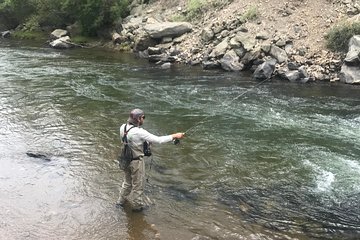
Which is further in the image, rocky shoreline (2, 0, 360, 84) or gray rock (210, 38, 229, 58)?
gray rock (210, 38, 229, 58)

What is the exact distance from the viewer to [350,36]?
20.7 m

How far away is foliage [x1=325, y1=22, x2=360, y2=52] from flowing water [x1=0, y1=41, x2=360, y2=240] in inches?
129

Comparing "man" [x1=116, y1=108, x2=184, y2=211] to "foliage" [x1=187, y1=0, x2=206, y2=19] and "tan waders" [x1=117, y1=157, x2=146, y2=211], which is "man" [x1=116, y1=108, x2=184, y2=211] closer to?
"tan waders" [x1=117, y1=157, x2=146, y2=211]

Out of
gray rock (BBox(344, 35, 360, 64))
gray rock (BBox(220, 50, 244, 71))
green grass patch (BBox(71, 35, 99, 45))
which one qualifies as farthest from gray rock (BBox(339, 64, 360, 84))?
green grass patch (BBox(71, 35, 99, 45))

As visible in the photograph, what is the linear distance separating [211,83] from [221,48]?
4363 millimetres

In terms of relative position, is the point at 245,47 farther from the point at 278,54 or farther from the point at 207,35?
the point at 207,35

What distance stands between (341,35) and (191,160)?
43.4 feet

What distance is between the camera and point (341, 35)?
21.1 metres

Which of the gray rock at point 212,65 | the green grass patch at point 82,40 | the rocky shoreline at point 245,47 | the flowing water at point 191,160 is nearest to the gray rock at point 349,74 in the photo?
the rocky shoreline at point 245,47

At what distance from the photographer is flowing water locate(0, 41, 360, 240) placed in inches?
325

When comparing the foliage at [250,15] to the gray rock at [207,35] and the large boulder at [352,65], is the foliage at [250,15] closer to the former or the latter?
the gray rock at [207,35]

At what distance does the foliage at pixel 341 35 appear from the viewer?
20625 millimetres

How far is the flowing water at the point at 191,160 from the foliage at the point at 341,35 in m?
3.26

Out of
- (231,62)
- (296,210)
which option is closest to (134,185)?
A: (296,210)
